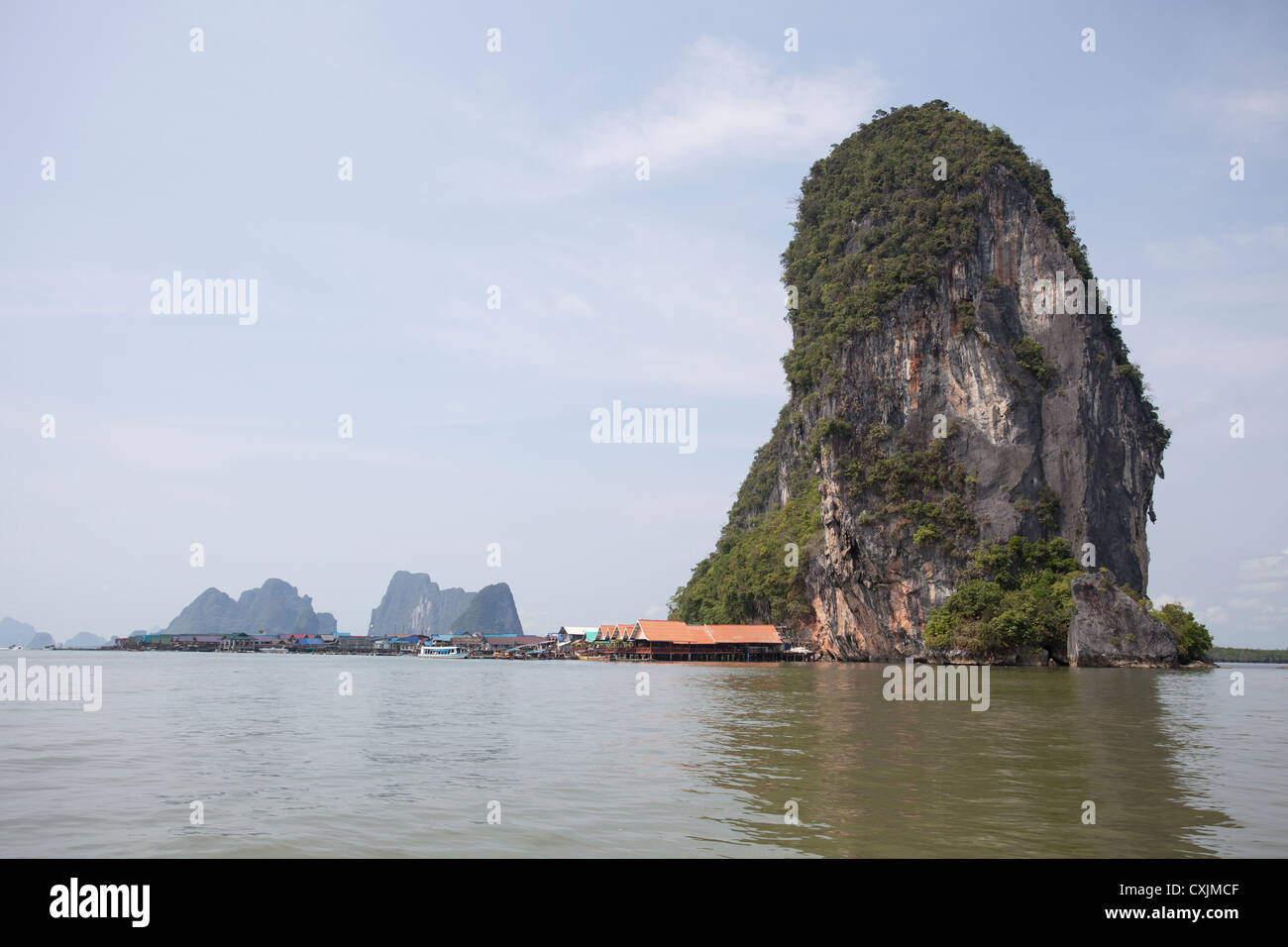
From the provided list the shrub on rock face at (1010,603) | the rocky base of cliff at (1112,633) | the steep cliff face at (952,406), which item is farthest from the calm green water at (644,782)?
the steep cliff face at (952,406)

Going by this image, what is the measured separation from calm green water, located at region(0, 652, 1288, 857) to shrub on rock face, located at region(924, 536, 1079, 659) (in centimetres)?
3237

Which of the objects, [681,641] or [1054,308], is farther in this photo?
[681,641]

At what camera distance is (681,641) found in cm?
8050

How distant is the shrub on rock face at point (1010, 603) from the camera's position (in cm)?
5903

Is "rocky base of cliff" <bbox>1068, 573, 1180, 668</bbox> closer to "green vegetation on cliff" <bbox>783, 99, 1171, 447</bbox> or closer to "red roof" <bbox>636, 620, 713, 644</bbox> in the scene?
"green vegetation on cliff" <bbox>783, 99, 1171, 447</bbox>

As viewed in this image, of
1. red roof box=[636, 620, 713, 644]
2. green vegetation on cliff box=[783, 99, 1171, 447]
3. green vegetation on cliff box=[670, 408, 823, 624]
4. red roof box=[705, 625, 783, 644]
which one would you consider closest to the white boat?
green vegetation on cliff box=[670, 408, 823, 624]

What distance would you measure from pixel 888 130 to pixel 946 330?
30827 mm

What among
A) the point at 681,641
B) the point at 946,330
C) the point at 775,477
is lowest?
the point at 681,641

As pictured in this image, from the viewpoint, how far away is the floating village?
80.1 meters

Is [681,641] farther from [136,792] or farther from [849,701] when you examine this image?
[136,792]

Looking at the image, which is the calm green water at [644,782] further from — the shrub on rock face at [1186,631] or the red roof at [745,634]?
the red roof at [745,634]

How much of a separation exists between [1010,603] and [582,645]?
189 feet

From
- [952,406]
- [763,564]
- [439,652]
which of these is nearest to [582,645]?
[439,652]
